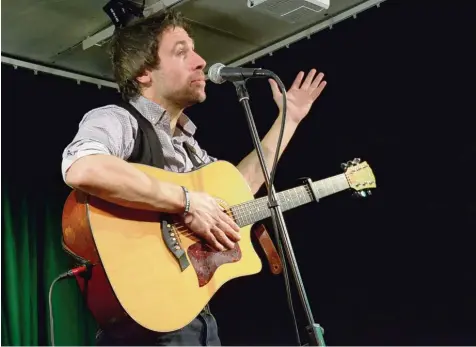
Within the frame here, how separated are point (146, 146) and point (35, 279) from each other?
7.13ft

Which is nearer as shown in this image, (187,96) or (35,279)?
(187,96)

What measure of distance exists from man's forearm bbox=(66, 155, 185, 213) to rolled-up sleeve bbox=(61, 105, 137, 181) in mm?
36

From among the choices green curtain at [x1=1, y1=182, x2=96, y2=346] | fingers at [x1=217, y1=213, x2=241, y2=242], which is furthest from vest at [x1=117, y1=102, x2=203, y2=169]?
green curtain at [x1=1, y1=182, x2=96, y2=346]

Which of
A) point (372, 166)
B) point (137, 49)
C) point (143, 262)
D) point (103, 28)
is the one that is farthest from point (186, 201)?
point (103, 28)

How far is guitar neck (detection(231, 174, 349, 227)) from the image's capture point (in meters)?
1.93

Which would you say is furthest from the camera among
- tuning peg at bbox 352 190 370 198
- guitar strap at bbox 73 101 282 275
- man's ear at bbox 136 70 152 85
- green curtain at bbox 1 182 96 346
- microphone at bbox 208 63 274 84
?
green curtain at bbox 1 182 96 346

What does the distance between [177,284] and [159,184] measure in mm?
277

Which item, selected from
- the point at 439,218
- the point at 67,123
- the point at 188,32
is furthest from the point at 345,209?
the point at 67,123

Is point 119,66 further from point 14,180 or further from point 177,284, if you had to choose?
point 14,180

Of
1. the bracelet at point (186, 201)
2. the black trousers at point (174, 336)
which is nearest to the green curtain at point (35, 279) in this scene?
the black trousers at point (174, 336)

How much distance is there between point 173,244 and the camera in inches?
66.1

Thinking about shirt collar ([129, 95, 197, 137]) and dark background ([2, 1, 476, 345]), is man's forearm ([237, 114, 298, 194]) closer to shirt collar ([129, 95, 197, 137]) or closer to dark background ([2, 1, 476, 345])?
shirt collar ([129, 95, 197, 137])

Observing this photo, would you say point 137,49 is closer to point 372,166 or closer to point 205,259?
point 205,259

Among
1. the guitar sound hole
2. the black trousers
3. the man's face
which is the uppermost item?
the man's face
